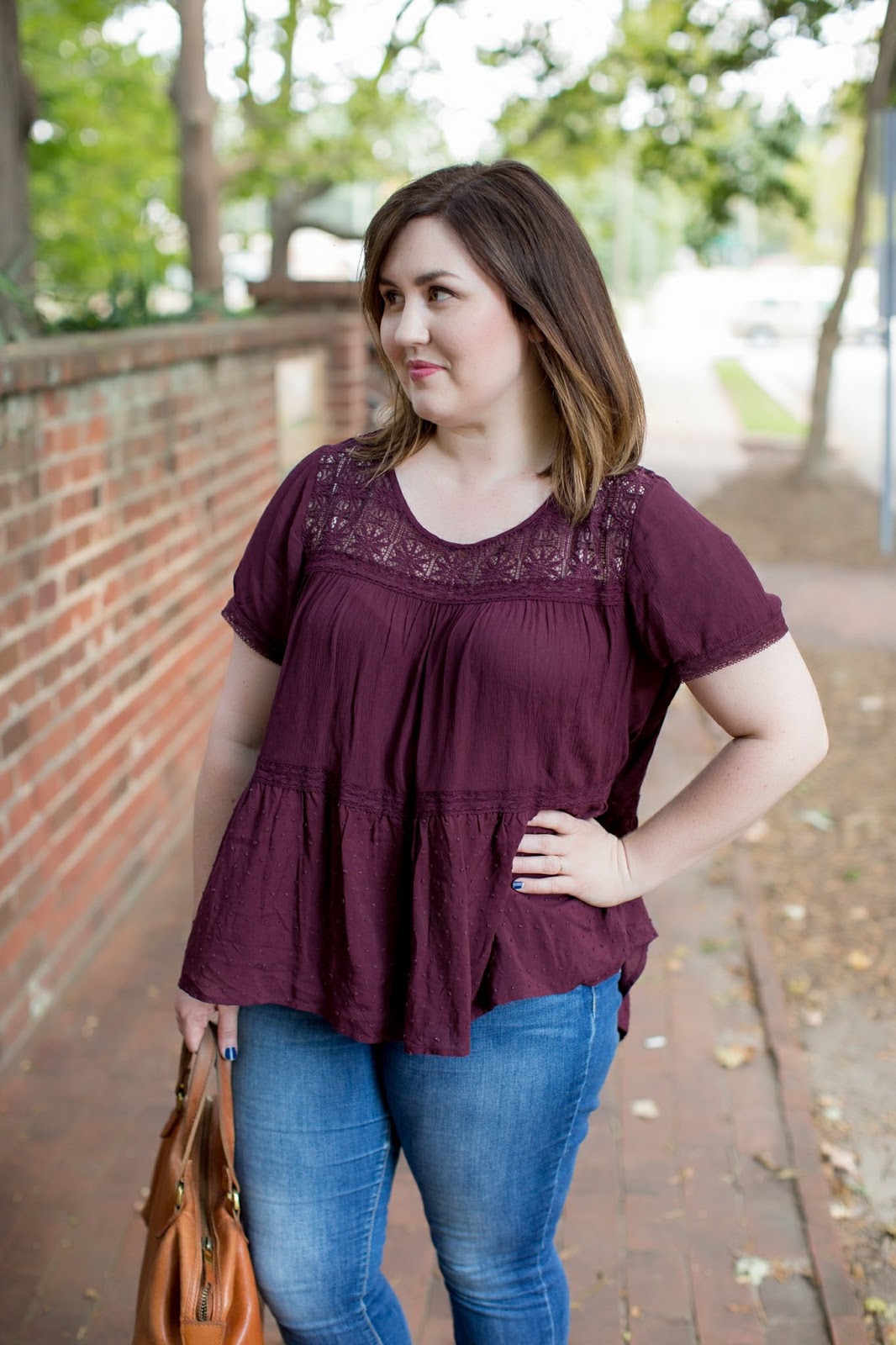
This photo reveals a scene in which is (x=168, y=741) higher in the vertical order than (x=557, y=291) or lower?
lower

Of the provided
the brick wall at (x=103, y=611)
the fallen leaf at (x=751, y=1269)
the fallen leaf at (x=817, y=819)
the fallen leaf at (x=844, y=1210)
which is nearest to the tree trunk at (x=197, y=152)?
the brick wall at (x=103, y=611)

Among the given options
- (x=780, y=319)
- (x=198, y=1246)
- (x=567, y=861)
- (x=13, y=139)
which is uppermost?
(x=13, y=139)

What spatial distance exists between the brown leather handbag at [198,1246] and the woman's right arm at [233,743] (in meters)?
0.34

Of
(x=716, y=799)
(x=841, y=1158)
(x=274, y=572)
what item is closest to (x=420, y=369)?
(x=274, y=572)

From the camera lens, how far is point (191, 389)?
17.9 ft

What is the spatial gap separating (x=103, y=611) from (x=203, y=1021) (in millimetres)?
A: 2664

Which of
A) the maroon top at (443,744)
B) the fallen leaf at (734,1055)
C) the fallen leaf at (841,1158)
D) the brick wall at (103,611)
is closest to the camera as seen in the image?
the maroon top at (443,744)

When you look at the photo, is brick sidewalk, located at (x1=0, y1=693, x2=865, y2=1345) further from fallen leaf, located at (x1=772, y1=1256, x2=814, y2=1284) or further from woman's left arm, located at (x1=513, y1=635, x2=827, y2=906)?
woman's left arm, located at (x1=513, y1=635, x2=827, y2=906)

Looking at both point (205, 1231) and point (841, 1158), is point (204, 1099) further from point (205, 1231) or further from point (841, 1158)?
point (841, 1158)

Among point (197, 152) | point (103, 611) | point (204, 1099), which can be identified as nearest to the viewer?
point (204, 1099)

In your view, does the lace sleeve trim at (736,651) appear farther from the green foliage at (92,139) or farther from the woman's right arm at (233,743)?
the green foliage at (92,139)

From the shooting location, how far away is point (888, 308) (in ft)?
39.0

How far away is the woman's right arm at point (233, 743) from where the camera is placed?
2.09m

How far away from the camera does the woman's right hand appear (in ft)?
6.64
